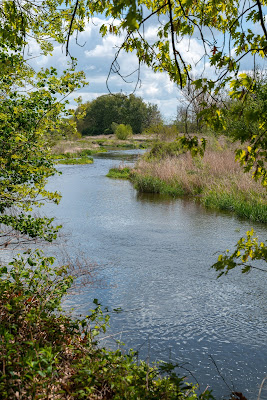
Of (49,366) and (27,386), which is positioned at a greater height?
(49,366)

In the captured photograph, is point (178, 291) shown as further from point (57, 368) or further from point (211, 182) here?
point (211, 182)

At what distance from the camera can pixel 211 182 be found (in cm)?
1780

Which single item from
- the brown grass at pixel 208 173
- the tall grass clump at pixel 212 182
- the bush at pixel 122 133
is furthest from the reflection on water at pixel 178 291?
the bush at pixel 122 133

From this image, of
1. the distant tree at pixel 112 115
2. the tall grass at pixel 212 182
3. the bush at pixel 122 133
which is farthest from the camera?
the distant tree at pixel 112 115

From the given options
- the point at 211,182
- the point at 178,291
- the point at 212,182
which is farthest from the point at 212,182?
the point at 178,291

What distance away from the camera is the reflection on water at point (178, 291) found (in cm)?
559

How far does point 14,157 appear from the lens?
5.49 metres

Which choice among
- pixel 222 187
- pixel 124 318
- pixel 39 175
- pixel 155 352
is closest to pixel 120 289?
pixel 124 318

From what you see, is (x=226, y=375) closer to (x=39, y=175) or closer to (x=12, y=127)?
(x=39, y=175)

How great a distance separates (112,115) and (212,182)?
6888 cm

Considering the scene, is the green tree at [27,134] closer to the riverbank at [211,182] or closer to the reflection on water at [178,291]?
the reflection on water at [178,291]

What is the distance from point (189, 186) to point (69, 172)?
10366 mm

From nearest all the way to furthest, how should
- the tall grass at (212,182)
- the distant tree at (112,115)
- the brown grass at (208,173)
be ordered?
the tall grass at (212,182)
the brown grass at (208,173)
the distant tree at (112,115)

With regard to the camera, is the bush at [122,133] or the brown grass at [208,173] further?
the bush at [122,133]
